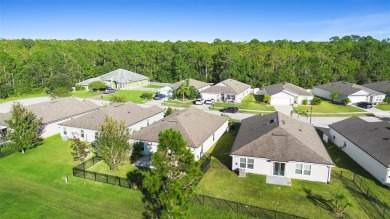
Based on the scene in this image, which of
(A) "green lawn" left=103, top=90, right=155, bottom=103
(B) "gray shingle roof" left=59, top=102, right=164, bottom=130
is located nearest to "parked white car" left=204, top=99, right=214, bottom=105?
(A) "green lawn" left=103, top=90, right=155, bottom=103

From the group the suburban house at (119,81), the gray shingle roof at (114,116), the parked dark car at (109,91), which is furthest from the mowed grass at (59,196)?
the suburban house at (119,81)

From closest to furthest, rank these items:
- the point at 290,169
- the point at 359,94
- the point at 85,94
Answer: the point at 290,169 → the point at 359,94 → the point at 85,94

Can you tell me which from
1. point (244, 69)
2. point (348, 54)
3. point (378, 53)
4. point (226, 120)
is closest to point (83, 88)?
point (244, 69)

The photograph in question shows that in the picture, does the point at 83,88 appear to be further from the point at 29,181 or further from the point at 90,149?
the point at 29,181

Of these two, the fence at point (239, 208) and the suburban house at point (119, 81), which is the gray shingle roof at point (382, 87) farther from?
the suburban house at point (119, 81)

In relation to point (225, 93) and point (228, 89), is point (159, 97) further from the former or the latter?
point (228, 89)

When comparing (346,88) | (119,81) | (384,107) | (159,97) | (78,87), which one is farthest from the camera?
(119,81)

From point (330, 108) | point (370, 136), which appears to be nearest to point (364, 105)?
point (330, 108)
